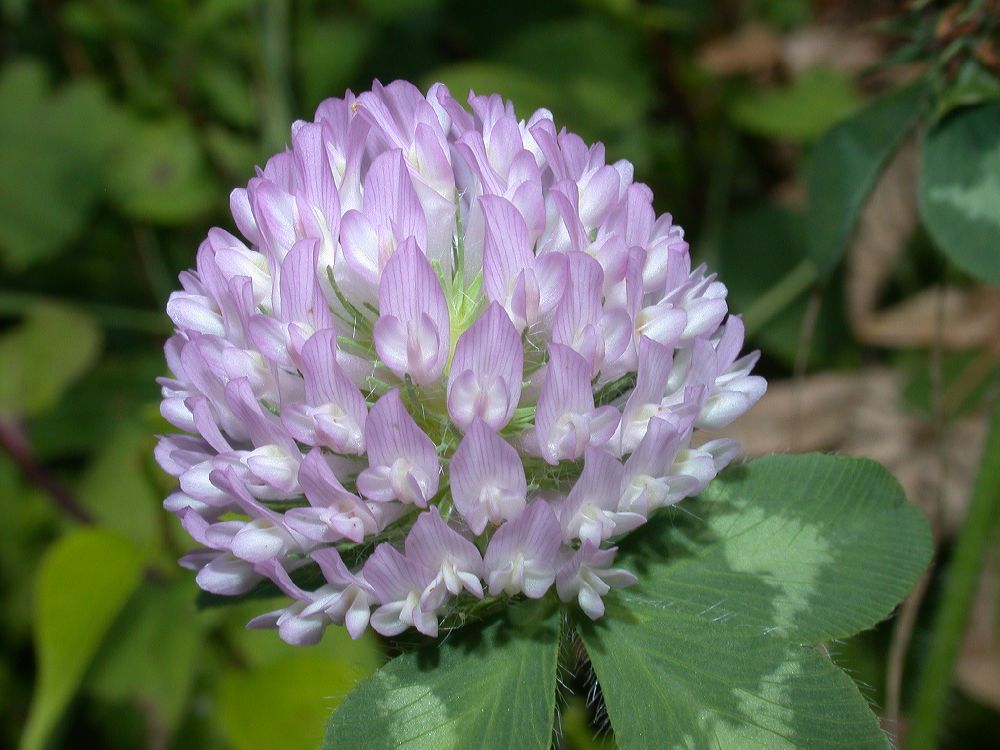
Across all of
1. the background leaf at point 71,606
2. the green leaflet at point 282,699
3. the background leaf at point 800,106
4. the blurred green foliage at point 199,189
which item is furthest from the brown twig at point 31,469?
the background leaf at point 800,106

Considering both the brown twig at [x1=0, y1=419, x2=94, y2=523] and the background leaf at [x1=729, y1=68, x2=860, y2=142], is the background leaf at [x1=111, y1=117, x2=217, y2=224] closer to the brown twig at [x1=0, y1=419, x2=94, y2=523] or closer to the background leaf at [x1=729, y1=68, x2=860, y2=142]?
the brown twig at [x1=0, y1=419, x2=94, y2=523]

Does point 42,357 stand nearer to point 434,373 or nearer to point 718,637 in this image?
point 434,373

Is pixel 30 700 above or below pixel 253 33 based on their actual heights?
below

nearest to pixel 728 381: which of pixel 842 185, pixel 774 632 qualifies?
pixel 774 632

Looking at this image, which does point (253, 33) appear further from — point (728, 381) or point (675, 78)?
point (728, 381)

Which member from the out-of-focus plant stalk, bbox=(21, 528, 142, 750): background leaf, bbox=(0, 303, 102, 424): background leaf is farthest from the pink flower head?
the out-of-focus plant stalk

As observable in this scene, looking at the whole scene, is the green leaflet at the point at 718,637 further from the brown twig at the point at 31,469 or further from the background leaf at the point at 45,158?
the background leaf at the point at 45,158
